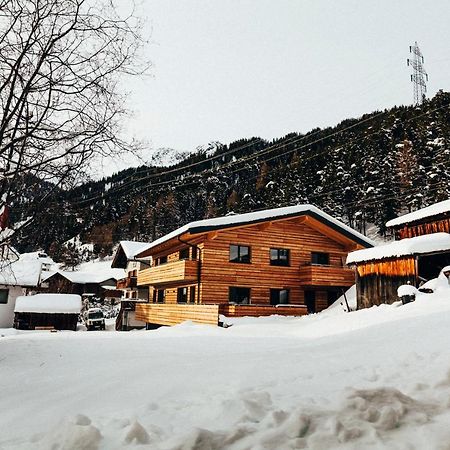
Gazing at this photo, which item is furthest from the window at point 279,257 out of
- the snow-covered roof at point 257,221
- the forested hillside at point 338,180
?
the forested hillside at point 338,180

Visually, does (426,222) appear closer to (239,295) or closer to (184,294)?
(239,295)

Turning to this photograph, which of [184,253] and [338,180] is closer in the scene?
[184,253]

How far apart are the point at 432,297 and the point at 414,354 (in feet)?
30.1

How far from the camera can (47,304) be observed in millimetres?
30844

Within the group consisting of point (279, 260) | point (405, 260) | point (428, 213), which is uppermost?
point (428, 213)

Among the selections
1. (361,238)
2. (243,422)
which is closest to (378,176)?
(361,238)

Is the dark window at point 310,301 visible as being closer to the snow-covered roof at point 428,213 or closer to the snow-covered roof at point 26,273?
the snow-covered roof at point 428,213

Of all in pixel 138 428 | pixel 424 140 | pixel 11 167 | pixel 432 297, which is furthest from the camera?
pixel 424 140

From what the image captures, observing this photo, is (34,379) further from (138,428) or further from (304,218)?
(304,218)

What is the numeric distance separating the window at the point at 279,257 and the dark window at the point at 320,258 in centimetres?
208

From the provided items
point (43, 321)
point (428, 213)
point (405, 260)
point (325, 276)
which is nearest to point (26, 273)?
point (43, 321)

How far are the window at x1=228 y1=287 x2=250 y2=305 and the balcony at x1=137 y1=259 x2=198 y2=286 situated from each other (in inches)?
97.2

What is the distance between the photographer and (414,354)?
6070 millimetres

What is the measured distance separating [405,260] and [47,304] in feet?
87.6
